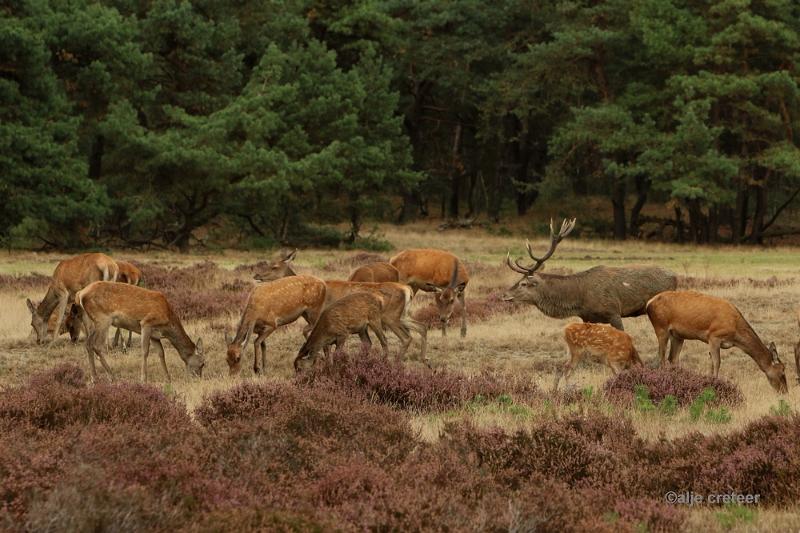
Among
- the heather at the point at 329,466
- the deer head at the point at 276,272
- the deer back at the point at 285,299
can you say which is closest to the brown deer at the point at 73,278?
the deer head at the point at 276,272

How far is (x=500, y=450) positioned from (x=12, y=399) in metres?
3.87

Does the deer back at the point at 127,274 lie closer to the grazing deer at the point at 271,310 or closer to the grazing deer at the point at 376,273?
the grazing deer at the point at 376,273

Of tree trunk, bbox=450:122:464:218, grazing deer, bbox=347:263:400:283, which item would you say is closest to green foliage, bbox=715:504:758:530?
grazing deer, bbox=347:263:400:283

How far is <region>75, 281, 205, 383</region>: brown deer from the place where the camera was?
12.2m

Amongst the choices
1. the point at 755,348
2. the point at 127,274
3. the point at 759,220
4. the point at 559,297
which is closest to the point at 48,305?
the point at 127,274

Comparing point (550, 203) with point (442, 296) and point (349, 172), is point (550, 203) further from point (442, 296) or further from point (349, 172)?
point (442, 296)

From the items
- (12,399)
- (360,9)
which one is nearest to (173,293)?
(12,399)

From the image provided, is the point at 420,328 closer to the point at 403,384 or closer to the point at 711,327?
the point at 403,384

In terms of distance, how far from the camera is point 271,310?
12.8 m

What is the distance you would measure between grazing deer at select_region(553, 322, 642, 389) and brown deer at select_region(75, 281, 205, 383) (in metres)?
4.42

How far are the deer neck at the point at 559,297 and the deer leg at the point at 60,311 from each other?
695 centimetres

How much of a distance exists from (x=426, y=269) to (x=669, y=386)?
7517mm

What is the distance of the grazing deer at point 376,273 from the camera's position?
Answer: 53.6ft

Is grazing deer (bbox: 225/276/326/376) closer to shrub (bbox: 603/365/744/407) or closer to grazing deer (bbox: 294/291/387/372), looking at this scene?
grazing deer (bbox: 294/291/387/372)
